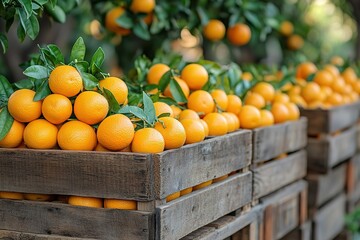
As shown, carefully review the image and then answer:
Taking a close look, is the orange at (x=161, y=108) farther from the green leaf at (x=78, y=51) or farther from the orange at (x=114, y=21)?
the orange at (x=114, y=21)

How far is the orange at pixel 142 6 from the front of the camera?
3.46 m

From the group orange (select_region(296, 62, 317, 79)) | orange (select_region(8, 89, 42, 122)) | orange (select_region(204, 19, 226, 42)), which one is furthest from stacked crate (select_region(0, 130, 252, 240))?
orange (select_region(296, 62, 317, 79))

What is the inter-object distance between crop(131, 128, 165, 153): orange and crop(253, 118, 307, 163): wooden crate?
0.85 metres

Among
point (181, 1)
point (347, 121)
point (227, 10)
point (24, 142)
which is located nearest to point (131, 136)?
point (24, 142)

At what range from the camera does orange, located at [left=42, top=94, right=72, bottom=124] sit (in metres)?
2.19

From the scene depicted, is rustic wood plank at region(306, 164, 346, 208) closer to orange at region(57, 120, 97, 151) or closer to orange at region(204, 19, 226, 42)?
orange at region(204, 19, 226, 42)

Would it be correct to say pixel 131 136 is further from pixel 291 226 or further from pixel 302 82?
pixel 302 82

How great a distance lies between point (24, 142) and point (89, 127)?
26 centimetres

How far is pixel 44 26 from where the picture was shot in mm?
4379

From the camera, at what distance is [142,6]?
11.4ft

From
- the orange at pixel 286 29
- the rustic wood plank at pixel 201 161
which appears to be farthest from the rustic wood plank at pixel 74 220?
the orange at pixel 286 29

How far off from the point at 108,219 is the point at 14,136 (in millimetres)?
449

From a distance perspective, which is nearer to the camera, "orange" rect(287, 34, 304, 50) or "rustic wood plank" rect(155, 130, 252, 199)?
"rustic wood plank" rect(155, 130, 252, 199)

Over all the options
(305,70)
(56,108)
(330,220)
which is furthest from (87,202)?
(305,70)
